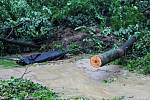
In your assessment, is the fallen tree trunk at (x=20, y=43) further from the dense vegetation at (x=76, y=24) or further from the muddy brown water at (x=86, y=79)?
the muddy brown water at (x=86, y=79)

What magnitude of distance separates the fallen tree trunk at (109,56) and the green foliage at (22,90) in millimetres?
1809

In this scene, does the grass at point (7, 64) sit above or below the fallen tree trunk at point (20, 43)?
below

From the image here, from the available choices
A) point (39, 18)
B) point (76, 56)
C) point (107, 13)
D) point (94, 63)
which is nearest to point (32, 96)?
point (94, 63)

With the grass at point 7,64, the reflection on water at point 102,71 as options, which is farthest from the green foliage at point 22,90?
the grass at point 7,64

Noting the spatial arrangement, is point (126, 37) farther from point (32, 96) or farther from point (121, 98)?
point (32, 96)

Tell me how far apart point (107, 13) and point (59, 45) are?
3118mm

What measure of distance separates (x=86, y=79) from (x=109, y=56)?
39.9 inches

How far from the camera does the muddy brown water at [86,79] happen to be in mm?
7965

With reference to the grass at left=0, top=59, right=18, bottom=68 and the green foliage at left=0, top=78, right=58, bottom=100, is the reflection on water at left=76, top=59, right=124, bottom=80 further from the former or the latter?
the green foliage at left=0, top=78, right=58, bottom=100

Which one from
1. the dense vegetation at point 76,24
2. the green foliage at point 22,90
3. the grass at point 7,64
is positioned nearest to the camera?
the green foliage at point 22,90

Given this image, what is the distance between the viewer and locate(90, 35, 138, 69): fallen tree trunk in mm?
9280

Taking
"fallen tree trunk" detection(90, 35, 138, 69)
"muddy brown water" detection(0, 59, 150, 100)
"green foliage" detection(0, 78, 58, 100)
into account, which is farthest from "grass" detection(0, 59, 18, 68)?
"green foliage" detection(0, 78, 58, 100)

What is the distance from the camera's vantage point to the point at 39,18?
560 inches

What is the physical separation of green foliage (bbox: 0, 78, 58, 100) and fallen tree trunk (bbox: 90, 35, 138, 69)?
1.81 metres
